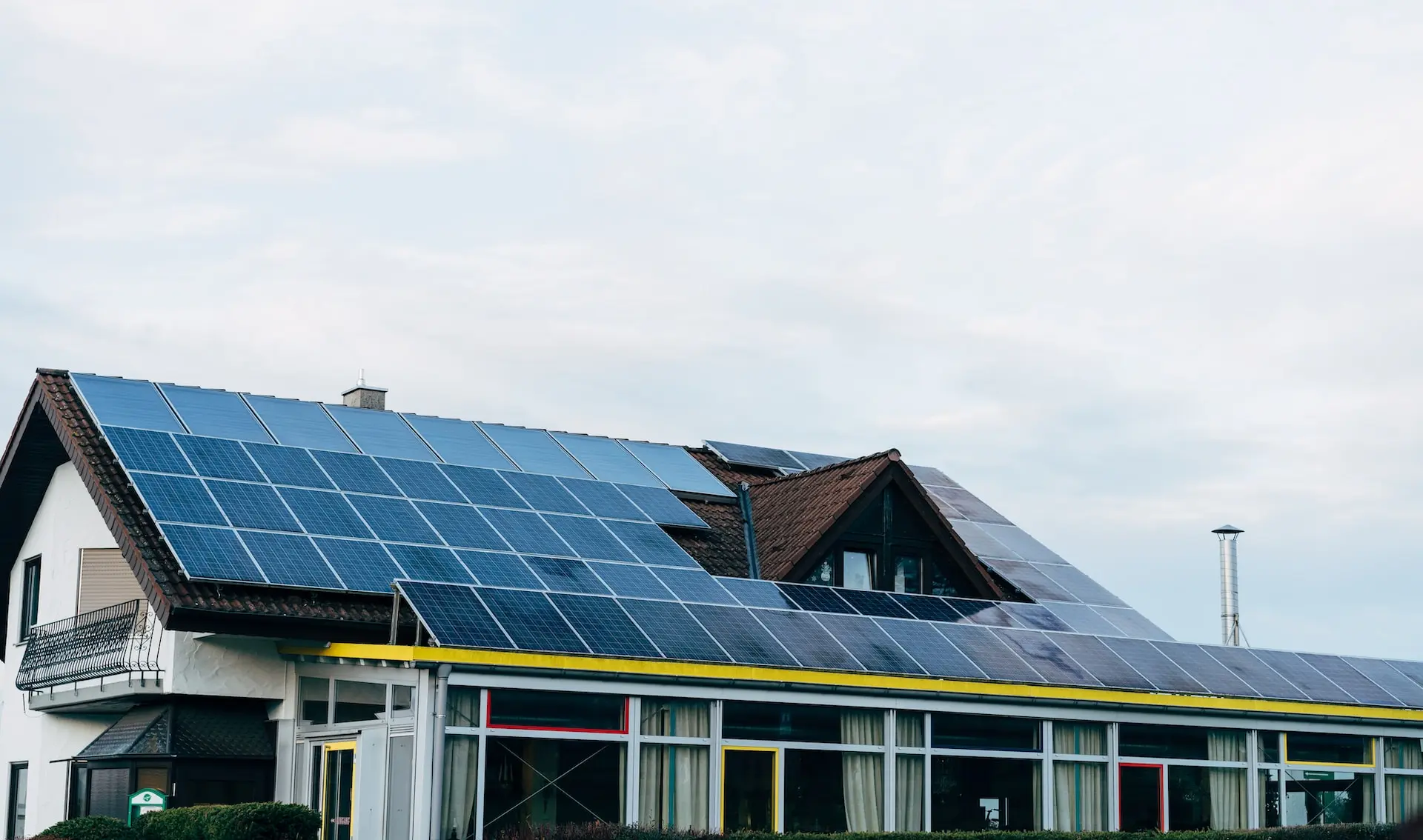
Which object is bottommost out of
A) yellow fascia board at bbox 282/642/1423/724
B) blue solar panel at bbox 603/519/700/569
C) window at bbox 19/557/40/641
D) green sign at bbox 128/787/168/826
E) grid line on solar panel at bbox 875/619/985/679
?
green sign at bbox 128/787/168/826

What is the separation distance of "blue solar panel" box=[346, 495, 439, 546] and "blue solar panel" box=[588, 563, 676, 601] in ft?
8.58

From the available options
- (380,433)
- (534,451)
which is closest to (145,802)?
(380,433)

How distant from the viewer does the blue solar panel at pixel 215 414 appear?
85.5 feet

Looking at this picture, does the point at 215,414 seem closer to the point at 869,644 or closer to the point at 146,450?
the point at 146,450

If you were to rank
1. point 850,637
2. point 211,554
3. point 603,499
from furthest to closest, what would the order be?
1. point 603,499
2. point 850,637
3. point 211,554

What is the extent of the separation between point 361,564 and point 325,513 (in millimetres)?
1573

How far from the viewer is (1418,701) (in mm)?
27578

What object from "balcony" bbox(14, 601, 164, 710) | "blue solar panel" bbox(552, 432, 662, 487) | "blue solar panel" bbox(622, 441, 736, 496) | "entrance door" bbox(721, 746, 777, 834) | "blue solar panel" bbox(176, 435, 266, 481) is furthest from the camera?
"blue solar panel" bbox(622, 441, 736, 496)

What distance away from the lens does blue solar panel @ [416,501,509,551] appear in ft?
80.7

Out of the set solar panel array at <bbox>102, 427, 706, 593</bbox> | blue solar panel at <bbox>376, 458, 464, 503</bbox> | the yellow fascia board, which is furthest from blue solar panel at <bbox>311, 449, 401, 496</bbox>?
the yellow fascia board

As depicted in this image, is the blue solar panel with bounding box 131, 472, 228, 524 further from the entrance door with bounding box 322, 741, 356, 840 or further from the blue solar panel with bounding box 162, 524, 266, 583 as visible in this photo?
the entrance door with bounding box 322, 741, 356, 840

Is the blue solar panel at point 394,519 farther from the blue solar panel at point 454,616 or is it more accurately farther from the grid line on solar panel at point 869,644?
the grid line on solar panel at point 869,644

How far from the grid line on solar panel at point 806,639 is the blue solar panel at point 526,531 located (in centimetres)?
361

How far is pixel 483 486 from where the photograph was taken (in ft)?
89.3
